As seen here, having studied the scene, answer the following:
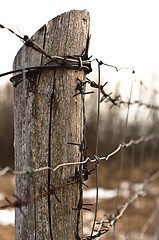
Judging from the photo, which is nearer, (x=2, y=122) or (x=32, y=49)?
(x=32, y=49)

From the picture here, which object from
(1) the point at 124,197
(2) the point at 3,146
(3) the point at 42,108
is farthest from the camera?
(2) the point at 3,146

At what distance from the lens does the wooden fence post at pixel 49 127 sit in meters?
1.18

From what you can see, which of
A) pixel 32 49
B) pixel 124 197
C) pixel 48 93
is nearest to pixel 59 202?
pixel 48 93

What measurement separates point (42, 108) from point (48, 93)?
4 centimetres

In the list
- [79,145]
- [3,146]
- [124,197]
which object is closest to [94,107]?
[3,146]

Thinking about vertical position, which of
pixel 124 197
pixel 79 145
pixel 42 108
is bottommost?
pixel 124 197

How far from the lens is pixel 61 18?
1.22m

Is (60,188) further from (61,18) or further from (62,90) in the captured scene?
(61,18)

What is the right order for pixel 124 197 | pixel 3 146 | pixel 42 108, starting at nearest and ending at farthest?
pixel 42 108 → pixel 124 197 → pixel 3 146

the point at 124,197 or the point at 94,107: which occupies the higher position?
the point at 94,107

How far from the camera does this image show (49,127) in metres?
1.19

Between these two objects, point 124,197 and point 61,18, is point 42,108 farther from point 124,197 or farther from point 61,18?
point 124,197

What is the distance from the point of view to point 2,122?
16.1 m

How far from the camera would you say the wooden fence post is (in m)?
1.18
